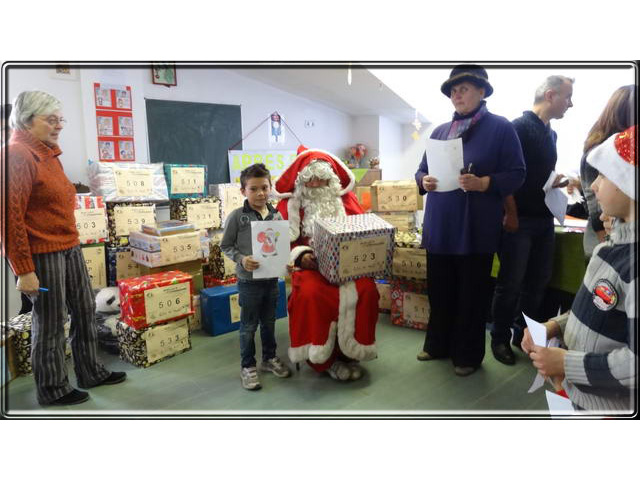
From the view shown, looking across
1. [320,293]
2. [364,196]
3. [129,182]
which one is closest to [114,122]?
[129,182]

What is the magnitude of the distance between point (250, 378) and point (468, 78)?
1695mm

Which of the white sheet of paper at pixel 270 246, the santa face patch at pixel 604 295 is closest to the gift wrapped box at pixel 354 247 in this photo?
the white sheet of paper at pixel 270 246

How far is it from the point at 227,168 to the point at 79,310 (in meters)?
1.59

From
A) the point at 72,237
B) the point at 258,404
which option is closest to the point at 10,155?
the point at 72,237

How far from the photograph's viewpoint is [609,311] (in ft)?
3.39

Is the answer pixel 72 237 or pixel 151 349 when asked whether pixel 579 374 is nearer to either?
pixel 72 237

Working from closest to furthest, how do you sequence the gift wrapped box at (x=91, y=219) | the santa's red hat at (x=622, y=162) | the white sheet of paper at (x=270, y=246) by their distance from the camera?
the santa's red hat at (x=622, y=162) < the white sheet of paper at (x=270, y=246) < the gift wrapped box at (x=91, y=219)

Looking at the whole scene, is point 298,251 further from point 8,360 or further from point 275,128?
point 8,360

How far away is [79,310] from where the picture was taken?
6.70 ft

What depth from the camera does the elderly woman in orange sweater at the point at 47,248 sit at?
4.96ft

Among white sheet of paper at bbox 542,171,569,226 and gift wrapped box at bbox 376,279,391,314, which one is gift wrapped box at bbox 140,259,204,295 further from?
white sheet of paper at bbox 542,171,569,226

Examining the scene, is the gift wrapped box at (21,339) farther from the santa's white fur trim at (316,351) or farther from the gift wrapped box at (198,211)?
the santa's white fur trim at (316,351)

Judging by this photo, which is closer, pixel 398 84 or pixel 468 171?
pixel 398 84

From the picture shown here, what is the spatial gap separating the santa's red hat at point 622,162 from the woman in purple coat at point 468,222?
0.94 meters
